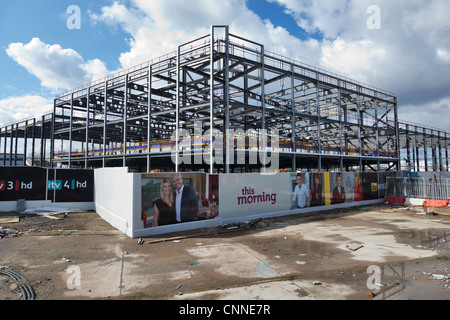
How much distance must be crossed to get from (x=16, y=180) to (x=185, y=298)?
13909mm

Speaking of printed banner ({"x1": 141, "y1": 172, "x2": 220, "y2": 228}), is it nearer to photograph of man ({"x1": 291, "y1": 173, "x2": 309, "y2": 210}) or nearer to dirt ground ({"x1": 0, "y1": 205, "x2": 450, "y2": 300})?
dirt ground ({"x1": 0, "y1": 205, "x2": 450, "y2": 300})

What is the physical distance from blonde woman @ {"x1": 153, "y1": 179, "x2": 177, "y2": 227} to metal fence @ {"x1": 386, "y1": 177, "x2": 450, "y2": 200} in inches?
665

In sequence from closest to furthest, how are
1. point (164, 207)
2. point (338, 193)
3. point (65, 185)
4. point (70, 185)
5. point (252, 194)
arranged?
point (164, 207)
point (252, 194)
point (65, 185)
point (70, 185)
point (338, 193)

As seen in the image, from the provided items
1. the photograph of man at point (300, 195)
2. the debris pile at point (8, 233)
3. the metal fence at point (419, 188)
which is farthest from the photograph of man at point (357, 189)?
the debris pile at point (8, 233)

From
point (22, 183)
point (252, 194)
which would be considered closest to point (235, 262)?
point (252, 194)

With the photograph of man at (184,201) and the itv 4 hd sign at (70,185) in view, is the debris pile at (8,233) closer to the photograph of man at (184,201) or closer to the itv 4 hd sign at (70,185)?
the itv 4 hd sign at (70,185)

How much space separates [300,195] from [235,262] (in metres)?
8.30

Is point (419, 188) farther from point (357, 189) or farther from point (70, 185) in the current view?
point (70, 185)

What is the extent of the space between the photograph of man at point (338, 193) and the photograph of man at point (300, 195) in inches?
97.8

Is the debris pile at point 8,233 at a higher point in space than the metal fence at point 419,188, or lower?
lower

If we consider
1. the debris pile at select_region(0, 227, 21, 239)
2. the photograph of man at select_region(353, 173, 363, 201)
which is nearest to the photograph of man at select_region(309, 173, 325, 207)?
the photograph of man at select_region(353, 173, 363, 201)

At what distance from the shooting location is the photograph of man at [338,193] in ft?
49.9

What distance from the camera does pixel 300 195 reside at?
1359 cm

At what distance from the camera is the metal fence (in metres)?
15.5
